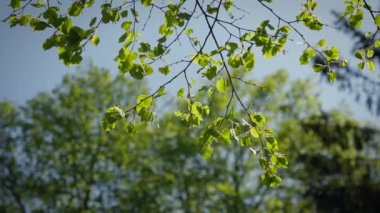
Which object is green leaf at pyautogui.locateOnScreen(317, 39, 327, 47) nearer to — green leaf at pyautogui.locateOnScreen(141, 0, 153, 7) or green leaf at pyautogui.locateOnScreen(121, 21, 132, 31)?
green leaf at pyautogui.locateOnScreen(141, 0, 153, 7)

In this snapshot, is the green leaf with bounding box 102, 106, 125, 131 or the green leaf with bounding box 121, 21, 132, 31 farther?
the green leaf with bounding box 121, 21, 132, 31

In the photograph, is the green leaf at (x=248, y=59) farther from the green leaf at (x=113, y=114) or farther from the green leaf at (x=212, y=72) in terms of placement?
the green leaf at (x=113, y=114)

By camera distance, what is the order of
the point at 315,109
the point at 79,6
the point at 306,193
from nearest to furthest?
the point at 79,6 → the point at 306,193 → the point at 315,109

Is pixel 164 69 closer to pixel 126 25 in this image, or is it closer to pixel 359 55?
pixel 126 25

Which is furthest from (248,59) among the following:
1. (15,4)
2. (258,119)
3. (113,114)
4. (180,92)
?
(15,4)

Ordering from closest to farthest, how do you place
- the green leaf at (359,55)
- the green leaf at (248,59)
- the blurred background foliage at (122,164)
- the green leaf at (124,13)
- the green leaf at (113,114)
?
the green leaf at (113,114), the green leaf at (124,13), the green leaf at (248,59), the green leaf at (359,55), the blurred background foliage at (122,164)

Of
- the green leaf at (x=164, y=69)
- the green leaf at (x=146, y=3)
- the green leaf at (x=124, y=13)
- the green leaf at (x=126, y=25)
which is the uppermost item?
the green leaf at (x=146, y=3)

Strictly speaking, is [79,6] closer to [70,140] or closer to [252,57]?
[252,57]

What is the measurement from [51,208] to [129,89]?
6953 millimetres

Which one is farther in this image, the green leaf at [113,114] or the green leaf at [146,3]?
the green leaf at [146,3]

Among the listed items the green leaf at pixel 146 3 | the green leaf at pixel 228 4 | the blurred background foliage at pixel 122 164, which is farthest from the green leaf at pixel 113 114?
the blurred background foliage at pixel 122 164

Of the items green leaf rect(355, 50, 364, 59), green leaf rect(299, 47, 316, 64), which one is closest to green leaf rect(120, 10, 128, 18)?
green leaf rect(299, 47, 316, 64)

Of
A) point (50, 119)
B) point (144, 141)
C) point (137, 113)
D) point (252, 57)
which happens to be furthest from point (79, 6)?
point (50, 119)

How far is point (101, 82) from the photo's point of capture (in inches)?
870
